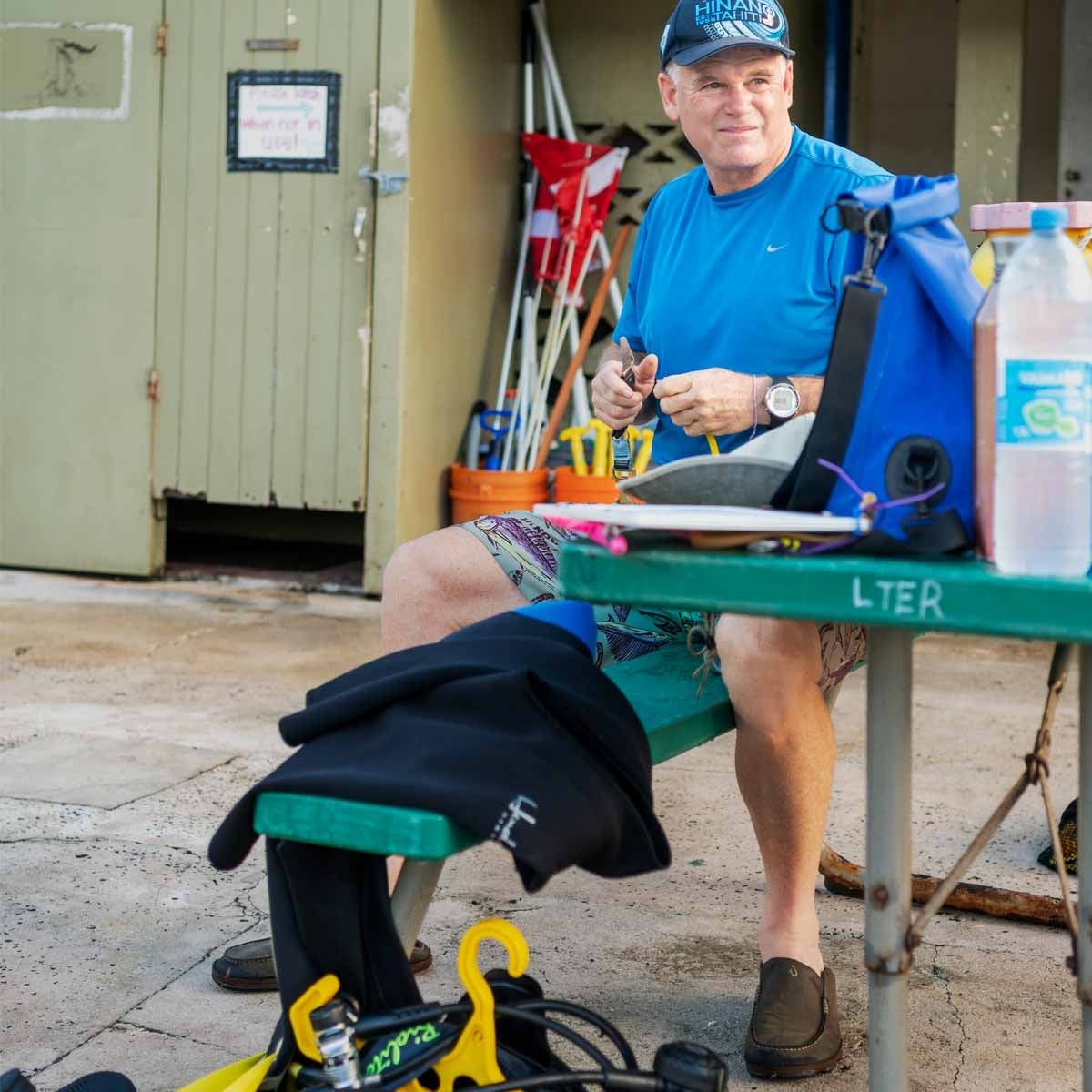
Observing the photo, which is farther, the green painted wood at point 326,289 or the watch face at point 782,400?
the green painted wood at point 326,289

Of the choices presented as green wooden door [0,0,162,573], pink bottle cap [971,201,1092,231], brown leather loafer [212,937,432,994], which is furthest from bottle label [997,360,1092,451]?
green wooden door [0,0,162,573]

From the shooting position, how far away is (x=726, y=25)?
7.84 ft

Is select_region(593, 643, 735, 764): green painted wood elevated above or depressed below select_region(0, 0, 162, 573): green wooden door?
below

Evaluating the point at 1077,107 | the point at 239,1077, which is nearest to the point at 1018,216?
the point at 239,1077

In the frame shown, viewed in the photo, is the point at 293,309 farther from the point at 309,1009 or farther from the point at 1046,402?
the point at 1046,402

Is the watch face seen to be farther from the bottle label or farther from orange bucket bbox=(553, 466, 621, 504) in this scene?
orange bucket bbox=(553, 466, 621, 504)

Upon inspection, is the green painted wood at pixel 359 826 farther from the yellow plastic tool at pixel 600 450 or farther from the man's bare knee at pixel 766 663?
the yellow plastic tool at pixel 600 450

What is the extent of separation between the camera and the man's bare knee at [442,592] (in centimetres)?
244

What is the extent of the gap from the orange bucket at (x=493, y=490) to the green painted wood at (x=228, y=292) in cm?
78

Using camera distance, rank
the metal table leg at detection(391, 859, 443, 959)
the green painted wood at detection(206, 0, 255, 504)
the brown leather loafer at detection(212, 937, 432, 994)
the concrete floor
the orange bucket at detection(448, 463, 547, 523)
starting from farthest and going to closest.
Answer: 1. the orange bucket at detection(448, 463, 547, 523)
2. the green painted wood at detection(206, 0, 255, 504)
3. the brown leather loafer at detection(212, 937, 432, 994)
4. the concrete floor
5. the metal table leg at detection(391, 859, 443, 959)

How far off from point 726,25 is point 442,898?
63.0 inches

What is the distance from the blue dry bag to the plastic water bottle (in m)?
0.08

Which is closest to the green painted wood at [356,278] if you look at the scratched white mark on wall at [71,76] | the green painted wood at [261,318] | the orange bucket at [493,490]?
the green painted wood at [261,318]

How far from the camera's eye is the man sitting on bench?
2203 millimetres
